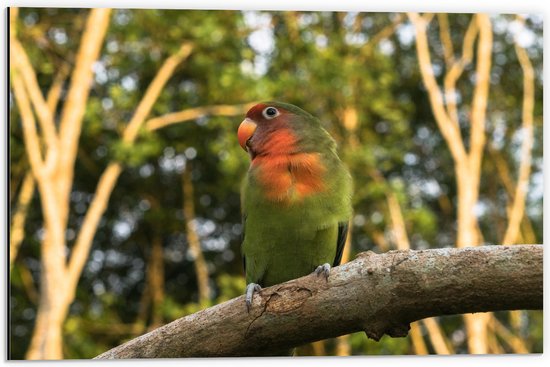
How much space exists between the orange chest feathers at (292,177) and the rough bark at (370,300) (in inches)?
22.3

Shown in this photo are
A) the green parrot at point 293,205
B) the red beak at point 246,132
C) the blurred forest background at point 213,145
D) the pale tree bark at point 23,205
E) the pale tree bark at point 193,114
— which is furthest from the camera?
the pale tree bark at point 193,114

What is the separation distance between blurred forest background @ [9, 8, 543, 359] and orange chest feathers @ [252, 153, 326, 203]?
1.55 m

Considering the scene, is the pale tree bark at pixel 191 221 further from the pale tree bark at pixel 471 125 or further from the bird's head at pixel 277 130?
the bird's head at pixel 277 130

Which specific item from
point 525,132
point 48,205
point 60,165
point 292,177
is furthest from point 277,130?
point 60,165

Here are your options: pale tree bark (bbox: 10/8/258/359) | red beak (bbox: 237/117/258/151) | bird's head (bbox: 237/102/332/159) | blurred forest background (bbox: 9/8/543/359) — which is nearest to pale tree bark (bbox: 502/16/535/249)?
blurred forest background (bbox: 9/8/543/359)

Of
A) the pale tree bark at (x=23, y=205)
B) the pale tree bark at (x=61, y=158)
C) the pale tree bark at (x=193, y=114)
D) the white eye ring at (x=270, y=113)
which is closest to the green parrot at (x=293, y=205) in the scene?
the white eye ring at (x=270, y=113)

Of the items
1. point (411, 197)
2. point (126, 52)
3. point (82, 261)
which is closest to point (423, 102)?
point (411, 197)

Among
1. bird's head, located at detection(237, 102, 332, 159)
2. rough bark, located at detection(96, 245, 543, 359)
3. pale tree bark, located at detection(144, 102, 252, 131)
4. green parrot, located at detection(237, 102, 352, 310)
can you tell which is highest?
pale tree bark, located at detection(144, 102, 252, 131)

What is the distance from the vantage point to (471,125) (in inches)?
196

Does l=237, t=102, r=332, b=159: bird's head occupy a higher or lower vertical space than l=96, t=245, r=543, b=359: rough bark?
higher

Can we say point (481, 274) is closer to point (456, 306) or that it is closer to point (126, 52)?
point (456, 306)

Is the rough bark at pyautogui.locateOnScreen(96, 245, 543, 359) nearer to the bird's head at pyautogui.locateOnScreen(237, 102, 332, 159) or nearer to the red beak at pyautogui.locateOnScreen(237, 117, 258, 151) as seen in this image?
the bird's head at pyautogui.locateOnScreen(237, 102, 332, 159)

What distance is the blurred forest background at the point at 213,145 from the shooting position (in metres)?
4.66

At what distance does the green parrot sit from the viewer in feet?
9.56
